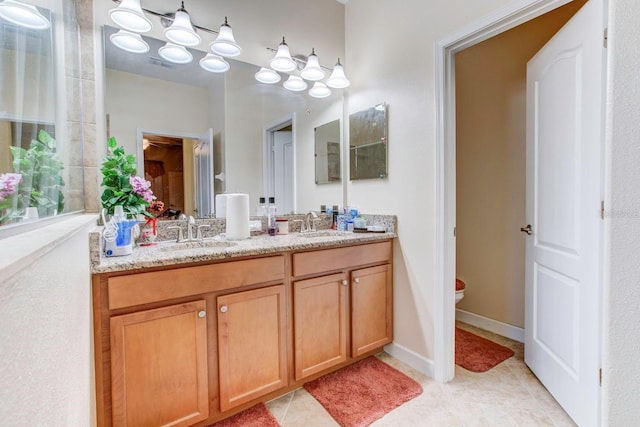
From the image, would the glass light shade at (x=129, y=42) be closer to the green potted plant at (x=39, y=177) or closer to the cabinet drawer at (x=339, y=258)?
the green potted plant at (x=39, y=177)

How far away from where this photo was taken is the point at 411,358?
6.55 ft

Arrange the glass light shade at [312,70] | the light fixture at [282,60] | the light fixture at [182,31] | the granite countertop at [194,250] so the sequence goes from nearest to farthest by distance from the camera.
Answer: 1. the granite countertop at [194,250]
2. the light fixture at [182,31]
3. the light fixture at [282,60]
4. the glass light shade at [312,70]

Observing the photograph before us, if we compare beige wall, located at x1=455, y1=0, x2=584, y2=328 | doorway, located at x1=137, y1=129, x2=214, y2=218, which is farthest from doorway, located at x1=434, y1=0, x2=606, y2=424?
doorway, located at x1=137, y1=129, x2=214, y2=218

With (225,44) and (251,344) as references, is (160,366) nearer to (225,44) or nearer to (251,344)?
(251,344)

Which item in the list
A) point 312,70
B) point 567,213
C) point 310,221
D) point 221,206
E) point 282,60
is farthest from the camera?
point 310,221

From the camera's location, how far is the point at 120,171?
1462 mm

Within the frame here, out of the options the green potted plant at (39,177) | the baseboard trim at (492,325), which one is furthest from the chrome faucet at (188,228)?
the baseboard trim at (492,325)

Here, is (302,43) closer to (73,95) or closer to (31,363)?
(73,95)

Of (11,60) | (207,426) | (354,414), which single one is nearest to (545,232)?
(354,414)

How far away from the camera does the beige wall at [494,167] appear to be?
228 centimetres

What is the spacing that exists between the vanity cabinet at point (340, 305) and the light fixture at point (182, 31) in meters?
1.39

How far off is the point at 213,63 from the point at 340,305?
5.66ft

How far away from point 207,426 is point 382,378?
1020 mm

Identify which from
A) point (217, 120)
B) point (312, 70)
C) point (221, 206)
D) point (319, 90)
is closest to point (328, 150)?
point (319, 90)
